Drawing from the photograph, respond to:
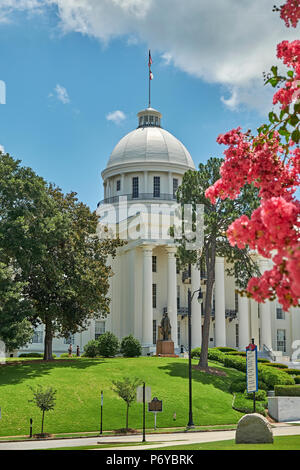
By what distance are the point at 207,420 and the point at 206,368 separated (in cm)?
1083

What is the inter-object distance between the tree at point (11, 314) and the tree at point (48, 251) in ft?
2.98

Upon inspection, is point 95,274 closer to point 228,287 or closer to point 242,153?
point 228,287

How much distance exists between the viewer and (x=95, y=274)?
42.7 metres

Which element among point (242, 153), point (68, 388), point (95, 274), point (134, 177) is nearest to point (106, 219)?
point (134, 177)

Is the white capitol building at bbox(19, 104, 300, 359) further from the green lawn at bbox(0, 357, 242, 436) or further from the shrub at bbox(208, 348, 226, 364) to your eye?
the green lawn at bbox(0, 357, 242, 436)

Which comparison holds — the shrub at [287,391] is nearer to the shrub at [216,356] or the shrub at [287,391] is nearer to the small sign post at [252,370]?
the shrub at [216,356]

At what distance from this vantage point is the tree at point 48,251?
3738 centimetres

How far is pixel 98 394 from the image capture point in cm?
3400

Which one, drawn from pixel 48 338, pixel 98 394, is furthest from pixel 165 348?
pixel 98 394

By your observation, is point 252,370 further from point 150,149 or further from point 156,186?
point 150,149

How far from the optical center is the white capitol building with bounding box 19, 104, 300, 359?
58.3 metres

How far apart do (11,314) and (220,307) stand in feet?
94.5

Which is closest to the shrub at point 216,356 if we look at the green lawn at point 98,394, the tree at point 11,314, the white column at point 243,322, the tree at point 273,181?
the green lawn at point 98,394
